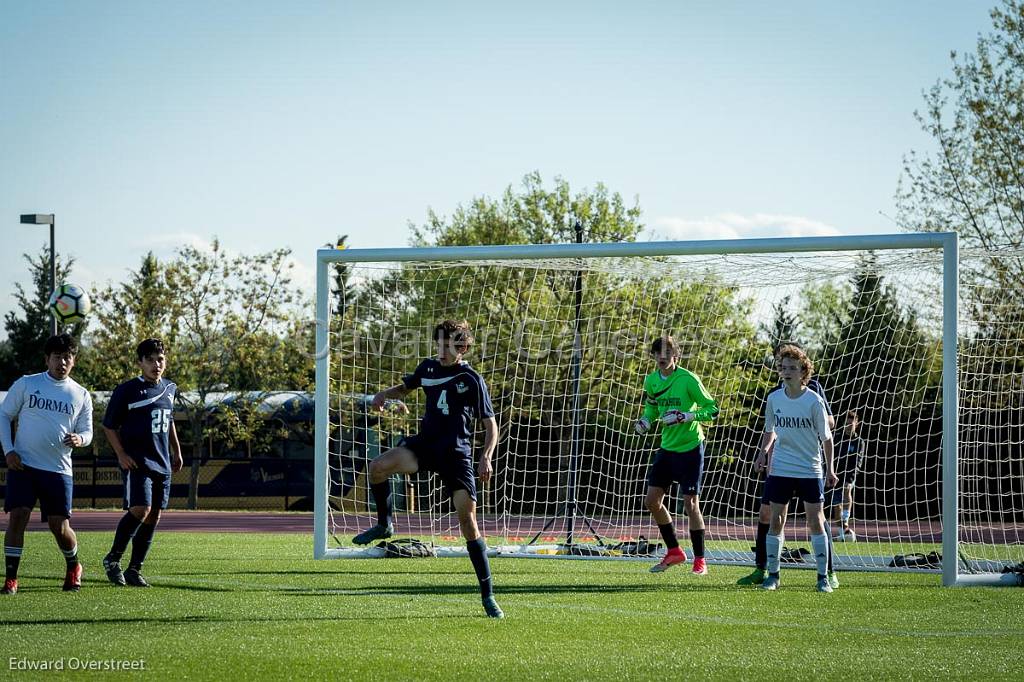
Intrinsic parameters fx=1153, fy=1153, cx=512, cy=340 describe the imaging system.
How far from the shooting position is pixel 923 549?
15.4 m

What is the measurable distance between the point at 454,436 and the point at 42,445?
3.45 meters

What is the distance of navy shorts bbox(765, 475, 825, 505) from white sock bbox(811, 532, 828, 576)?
314 millimetres

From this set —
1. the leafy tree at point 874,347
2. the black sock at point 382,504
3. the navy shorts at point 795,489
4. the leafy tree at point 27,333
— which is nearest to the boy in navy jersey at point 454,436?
the black sock at point 382,504

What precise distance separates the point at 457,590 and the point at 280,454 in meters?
27.7

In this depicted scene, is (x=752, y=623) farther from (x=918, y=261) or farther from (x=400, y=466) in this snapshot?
(x=918, y=261)

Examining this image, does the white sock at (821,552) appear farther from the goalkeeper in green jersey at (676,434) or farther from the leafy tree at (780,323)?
the leafy tree at (780,323)

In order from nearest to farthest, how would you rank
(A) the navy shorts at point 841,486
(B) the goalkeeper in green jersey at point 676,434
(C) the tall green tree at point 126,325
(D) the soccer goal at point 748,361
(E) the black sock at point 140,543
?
(E) the black sock at point 140,543 → (B) the goalkeeper in green jersey at point 676,434 → (D) the soccer goal at point 748,361 → (A) the navy shorts at point 841,486 → (C) the tall green tree at point 126,325

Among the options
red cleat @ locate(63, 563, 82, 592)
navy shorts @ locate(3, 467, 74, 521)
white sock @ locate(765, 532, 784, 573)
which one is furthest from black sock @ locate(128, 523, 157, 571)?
white sock @ locate(765, 532, 784, 573)

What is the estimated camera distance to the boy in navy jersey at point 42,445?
9.01 meters

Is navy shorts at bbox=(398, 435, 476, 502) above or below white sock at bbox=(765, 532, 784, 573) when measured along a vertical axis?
above

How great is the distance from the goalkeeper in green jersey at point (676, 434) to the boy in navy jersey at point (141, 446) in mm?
4330

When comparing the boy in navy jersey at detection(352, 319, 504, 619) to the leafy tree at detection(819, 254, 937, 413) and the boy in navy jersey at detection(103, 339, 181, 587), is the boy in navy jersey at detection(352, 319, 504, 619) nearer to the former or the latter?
the boy in navy jersey at detection(103, 339, 181, 587)

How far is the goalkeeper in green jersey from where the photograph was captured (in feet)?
36.1

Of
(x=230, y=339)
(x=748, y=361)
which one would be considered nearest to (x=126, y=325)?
(x=230, y=339)
